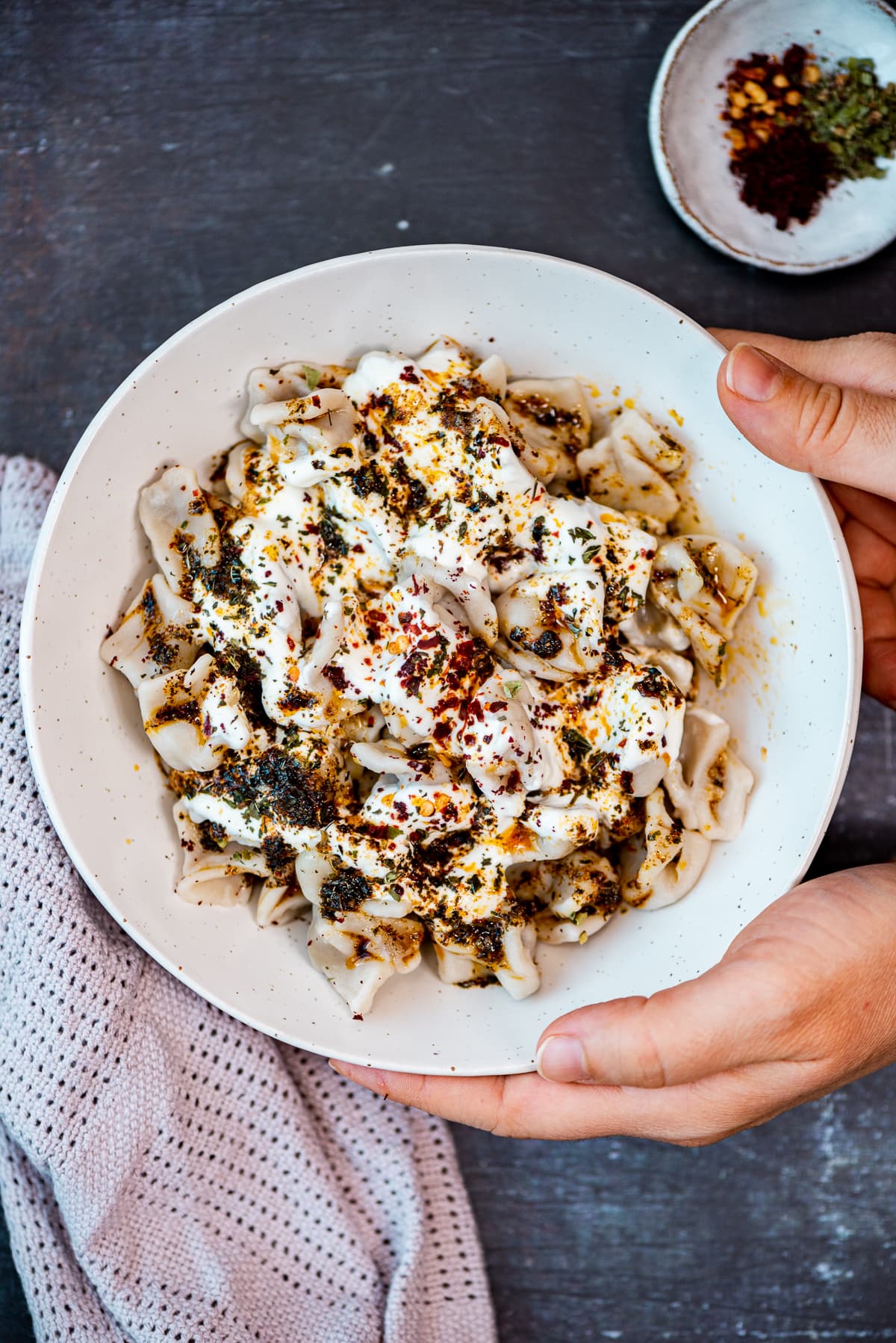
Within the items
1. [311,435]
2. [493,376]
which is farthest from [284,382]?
[493,376]

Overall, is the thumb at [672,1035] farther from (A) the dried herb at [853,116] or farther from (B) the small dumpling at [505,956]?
(A) the dried herb at [853,116]

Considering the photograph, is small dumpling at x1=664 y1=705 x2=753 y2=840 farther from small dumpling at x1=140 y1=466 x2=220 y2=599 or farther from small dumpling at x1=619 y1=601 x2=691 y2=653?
small dumpling at x1=140 y1=466 x2=220 y2=599

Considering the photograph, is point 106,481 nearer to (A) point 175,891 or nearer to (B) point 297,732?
(B) point 297,732

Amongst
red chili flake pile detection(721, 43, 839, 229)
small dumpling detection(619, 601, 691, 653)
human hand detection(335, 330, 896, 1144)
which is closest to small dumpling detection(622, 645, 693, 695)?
small dumpling detection(619, 601, 691, 653)

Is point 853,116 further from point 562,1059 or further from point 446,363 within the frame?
point 562,1059

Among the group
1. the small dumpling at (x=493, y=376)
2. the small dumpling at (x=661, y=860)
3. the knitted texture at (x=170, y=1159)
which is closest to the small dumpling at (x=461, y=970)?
the small dumpling at (x=661, y=860)

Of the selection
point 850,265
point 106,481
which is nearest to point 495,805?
point 106,481

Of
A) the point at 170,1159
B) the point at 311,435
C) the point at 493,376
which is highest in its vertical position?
the point at 493,376
